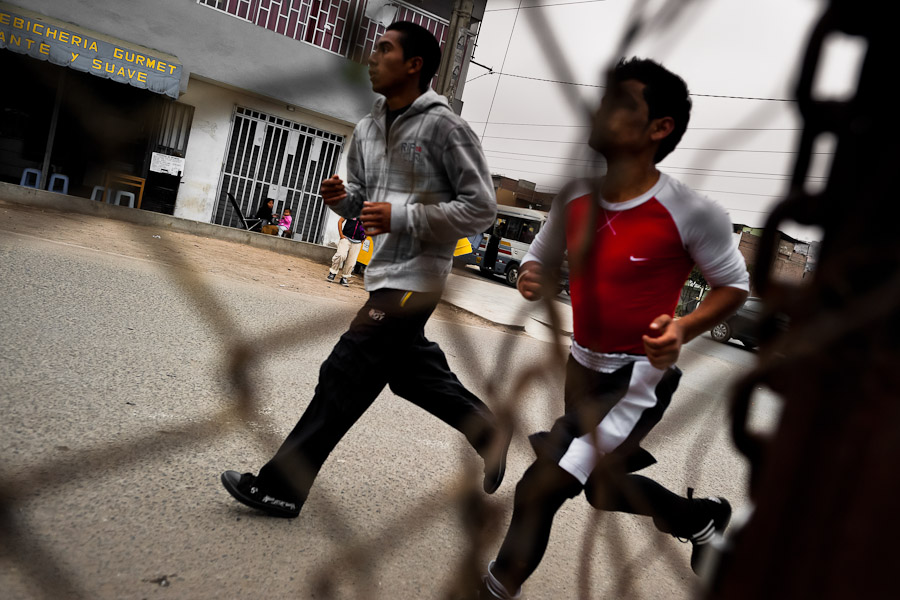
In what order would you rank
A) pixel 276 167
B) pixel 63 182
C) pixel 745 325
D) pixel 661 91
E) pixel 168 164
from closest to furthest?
pixel 745 325, pixel 661 91, pixel 63 182, pixel 168 164, pixel 276 167

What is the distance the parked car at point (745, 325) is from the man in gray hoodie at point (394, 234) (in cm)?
84

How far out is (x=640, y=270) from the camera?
185 cm

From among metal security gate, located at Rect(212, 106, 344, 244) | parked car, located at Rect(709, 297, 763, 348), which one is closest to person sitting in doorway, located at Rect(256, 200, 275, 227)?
metal security gate, located at Rect(212, 106, 344, 244)

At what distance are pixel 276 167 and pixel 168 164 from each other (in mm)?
2364

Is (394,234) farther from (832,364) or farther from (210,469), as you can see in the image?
(832,364)

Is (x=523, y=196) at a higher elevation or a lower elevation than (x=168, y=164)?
higher

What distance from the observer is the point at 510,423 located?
0.81 m

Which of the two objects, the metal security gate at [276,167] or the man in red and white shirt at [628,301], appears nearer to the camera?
the man in red and white shirt at [628,301]

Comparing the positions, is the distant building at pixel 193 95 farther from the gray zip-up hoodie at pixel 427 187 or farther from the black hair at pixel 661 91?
the black hair at pixel 661 91

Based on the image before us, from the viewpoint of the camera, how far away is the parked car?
515mm

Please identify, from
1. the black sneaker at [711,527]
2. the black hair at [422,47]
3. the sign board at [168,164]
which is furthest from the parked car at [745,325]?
the sign board at [168,164]

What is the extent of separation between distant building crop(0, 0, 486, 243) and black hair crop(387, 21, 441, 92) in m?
0.17

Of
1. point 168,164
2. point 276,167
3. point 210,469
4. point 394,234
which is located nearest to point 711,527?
point 394,234

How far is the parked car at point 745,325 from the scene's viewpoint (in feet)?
1.69
